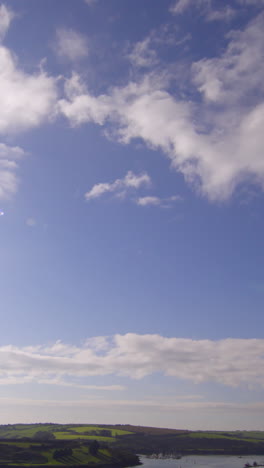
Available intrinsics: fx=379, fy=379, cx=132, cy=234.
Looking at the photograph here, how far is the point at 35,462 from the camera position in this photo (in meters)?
154

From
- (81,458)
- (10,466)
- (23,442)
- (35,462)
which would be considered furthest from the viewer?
(23,442)

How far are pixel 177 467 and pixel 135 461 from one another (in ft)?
87.8

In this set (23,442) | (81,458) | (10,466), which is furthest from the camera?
(23,442)

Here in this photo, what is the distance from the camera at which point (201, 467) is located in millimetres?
182375

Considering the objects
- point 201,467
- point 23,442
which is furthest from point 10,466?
point 201,467

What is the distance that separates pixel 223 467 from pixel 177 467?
21.8m

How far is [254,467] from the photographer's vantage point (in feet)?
601

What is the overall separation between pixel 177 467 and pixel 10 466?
8193cm

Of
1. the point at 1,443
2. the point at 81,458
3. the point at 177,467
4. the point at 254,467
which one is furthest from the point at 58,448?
the point at 254,467

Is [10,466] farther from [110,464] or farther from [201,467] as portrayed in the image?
[201,467]

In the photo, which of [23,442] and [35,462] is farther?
[23,442]

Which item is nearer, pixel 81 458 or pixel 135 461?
pixel 81 458

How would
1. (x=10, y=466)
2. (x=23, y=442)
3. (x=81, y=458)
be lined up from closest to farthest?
(x=10, y=466) → (x=81, y=458) → (x=23, y=442)

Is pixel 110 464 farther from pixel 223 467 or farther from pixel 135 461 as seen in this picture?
pixel 223 467
